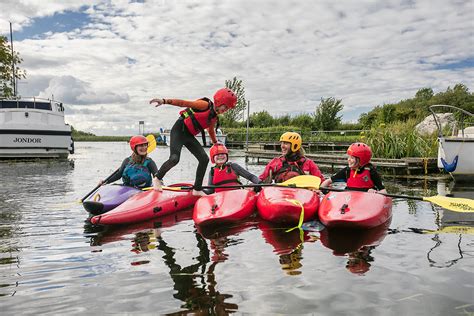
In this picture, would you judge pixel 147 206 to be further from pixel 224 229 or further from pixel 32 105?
pixel 32 105

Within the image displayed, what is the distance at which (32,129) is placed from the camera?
812 inches

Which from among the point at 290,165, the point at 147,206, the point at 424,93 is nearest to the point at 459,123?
the point at 290,165

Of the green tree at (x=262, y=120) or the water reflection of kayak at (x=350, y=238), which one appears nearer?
the water reflection of kayak at (x=350, y=238)

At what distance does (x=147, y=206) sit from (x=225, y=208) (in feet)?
4.43

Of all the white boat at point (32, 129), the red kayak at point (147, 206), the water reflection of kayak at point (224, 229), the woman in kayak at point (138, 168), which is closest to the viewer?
the water reflection of kayak at point (224, 229)

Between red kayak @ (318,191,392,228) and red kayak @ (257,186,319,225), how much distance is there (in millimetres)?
199

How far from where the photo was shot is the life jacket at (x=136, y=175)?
707cm

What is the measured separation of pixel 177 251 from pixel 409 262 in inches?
97.4

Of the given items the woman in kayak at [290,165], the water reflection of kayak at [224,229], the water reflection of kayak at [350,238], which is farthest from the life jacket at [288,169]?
the water reflection of kayak at [350,238]

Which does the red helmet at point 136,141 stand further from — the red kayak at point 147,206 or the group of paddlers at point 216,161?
the red kayak at point 147,206

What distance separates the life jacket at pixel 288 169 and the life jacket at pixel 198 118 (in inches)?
60.1

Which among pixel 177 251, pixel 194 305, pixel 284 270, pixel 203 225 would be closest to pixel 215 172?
pixel 203 225

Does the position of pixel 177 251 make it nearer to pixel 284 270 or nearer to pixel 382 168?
pixel 284 270

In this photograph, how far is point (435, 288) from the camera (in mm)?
3307
